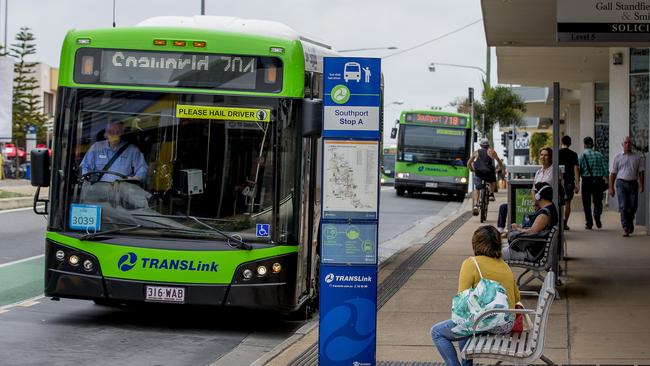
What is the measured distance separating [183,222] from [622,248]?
9144mm

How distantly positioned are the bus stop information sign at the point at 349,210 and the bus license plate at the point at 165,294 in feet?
9.11

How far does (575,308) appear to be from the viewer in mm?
11297

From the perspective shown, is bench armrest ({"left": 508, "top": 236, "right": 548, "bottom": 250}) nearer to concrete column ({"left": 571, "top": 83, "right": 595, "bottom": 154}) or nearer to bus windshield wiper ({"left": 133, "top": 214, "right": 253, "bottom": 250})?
bus windshield wiper ({"left": 133, "top": 214, "right": 253, "bottom": 250})

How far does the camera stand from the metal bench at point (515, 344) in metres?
6.68

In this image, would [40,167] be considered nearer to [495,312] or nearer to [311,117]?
[311,117]

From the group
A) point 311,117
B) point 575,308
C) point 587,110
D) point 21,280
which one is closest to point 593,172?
point 575,308

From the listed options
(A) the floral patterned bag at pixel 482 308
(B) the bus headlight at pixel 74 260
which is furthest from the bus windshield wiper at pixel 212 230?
(A) the floral patterned bag at pixel 482 308

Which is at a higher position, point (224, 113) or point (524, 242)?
point (224, 113)

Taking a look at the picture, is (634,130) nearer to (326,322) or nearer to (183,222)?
(183,222)

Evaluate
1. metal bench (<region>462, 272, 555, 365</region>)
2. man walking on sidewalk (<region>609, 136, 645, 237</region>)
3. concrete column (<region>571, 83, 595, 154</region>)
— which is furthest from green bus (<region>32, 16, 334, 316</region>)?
concrete column (<region>571, 83, 595, 154</region>)

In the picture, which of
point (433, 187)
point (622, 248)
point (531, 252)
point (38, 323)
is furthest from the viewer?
point (433, 187)

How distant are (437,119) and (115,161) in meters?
30.0

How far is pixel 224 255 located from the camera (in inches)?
401

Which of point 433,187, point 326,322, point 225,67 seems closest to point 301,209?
point 225,67
